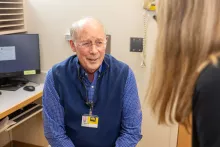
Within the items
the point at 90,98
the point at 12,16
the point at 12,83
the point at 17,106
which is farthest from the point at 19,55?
the point at 90,98

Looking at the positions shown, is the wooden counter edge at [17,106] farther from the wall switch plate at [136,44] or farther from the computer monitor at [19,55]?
the wall switch plate at [136,44]

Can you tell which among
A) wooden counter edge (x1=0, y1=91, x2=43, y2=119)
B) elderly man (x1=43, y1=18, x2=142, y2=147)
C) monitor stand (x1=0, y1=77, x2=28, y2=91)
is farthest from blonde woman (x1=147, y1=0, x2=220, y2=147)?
monitor stand (x1=0, y1=77, x2=28, y2=91)

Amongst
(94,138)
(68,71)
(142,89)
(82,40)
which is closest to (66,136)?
(94,138)

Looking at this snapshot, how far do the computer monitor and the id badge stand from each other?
1.17 m

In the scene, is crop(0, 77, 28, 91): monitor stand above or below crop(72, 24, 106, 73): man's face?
below

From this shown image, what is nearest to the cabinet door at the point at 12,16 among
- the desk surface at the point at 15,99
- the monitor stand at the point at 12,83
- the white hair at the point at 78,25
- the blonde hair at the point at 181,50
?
the monitor stand at the point at 12,83

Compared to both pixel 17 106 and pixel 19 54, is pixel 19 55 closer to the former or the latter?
pixel 19 54

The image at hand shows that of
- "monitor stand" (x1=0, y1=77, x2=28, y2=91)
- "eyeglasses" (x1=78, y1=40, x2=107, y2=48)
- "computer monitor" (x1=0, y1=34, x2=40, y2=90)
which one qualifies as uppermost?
"eyeglasses" (x1=78, y1=40, x2=107, y2=48)

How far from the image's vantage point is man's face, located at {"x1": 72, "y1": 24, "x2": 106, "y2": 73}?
5.02 feet

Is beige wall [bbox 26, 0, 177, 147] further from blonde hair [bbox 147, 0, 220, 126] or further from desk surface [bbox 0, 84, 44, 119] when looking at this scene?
blonde hair [bbox 147, 0, 220, 126]

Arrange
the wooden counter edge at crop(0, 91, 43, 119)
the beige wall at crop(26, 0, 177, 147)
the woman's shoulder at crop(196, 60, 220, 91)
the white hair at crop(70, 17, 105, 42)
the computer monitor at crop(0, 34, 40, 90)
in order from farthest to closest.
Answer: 1. the computer monitor at crop(0, 34, 40, 90)
2. the beige wall at crop(26, 0, 177, 147)
3. the wooden counter edge at crop(0, 91, 43, 119)
4. the white hair at crop(70, 17, 105, 42)
5. the woman's shoulder at crop(196, 60, 220, 91)

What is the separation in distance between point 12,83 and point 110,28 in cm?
101

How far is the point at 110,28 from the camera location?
2.31 meters

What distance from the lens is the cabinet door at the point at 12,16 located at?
238 centimetres
